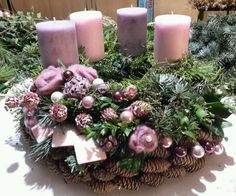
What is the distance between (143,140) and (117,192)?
10 cm

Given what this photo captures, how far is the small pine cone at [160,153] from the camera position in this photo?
1.37 feet

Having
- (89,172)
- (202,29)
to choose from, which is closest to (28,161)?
(89,172)

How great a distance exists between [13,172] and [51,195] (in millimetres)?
88

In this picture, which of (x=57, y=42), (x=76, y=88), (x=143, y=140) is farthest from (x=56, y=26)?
(x=143, y=140)

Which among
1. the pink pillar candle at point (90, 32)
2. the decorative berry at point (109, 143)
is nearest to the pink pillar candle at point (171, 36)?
the pink pillar candle at point (90, 32)

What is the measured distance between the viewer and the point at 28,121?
18.3 inches

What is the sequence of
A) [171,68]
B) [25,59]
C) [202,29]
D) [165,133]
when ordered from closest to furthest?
[165,133] → [171,68] → [25,59] → [202,29]

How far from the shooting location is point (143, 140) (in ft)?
1.29

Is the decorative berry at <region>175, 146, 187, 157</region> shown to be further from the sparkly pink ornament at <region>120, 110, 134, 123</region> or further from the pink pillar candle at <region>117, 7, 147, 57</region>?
the pink pillar candle at <region>117, 7, 147, 57</region>

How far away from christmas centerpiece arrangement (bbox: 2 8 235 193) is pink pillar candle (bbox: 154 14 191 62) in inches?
0.5

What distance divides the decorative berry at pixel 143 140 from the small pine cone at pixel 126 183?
0.06m

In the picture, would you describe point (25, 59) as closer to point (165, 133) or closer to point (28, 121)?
point (28, 121)

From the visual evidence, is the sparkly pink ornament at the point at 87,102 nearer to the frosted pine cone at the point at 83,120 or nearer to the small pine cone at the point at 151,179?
the frosted pine cone at the point at 83,120

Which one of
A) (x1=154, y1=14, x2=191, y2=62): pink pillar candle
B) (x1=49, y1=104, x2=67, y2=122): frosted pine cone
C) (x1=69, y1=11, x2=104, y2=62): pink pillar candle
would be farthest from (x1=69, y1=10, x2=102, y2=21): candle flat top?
(x1=49, y1=104, x2=67, y2=122): frosted pine cone
